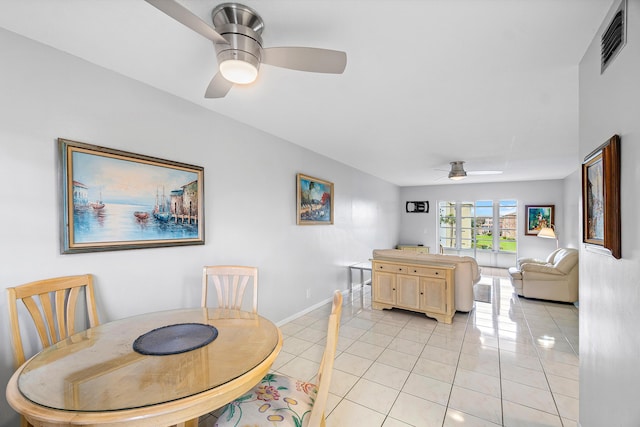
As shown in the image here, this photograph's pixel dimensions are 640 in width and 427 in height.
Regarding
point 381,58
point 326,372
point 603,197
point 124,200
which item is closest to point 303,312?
point 124,200

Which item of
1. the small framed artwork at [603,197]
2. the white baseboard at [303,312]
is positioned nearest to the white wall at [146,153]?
the white baseboard at [303,312]

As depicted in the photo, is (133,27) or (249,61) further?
(133,27)

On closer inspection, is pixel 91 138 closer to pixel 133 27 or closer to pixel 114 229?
pixel 114 229

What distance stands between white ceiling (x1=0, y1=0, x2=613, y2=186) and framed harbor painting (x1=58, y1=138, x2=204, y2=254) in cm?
63

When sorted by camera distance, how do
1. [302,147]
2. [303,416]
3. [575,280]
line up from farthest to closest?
[575,280] < [302,147] < [303,416]

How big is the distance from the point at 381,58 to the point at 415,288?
2993mm

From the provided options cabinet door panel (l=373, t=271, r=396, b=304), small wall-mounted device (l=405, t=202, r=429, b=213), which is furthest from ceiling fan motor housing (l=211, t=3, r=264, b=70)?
A: small wall-mounted device (l=405, t=202, r=429, b=213)

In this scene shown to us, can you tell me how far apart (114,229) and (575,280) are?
5.85m

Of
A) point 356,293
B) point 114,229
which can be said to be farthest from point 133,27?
point 356,293

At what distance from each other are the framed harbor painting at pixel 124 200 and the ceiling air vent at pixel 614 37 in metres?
2.68

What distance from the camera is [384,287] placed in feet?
13.3

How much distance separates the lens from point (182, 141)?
7.77 feet

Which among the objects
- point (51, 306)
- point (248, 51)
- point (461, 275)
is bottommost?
point (461, 275)

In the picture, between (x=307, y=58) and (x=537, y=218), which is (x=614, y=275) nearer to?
(x=307, y=58)
